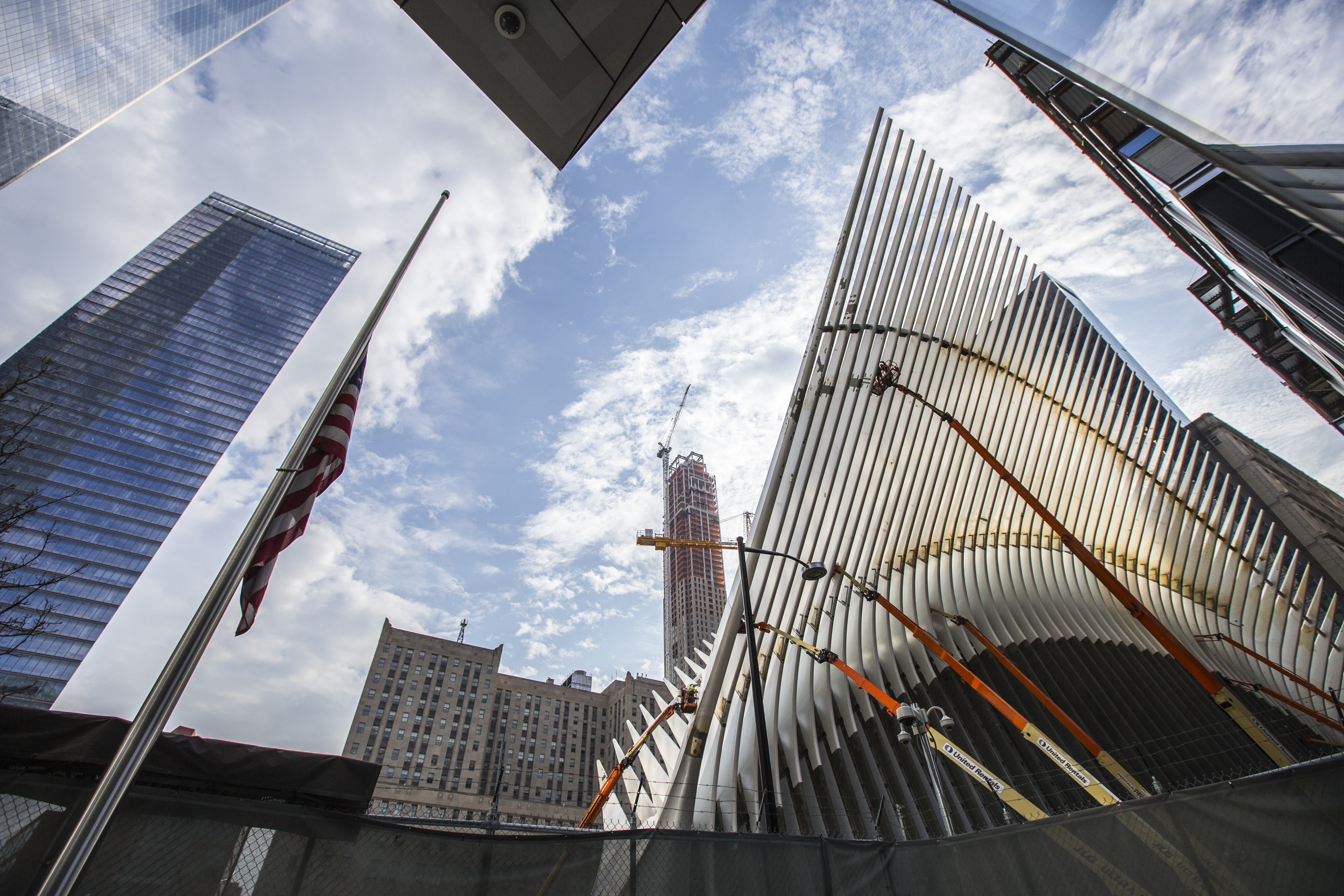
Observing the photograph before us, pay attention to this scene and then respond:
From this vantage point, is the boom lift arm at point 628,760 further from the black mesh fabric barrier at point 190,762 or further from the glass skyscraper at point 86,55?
the glass skyscraper at point 86,55

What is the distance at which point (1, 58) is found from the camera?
59.8 ft

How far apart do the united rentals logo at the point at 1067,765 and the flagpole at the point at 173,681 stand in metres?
17.0

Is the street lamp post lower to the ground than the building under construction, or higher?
lower

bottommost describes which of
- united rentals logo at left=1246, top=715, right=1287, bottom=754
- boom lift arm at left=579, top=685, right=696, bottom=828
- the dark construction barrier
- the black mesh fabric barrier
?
the dark construction barrier

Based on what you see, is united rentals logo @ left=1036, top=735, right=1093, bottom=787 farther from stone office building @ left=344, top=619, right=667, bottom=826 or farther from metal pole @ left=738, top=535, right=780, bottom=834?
stone office building @ left=344, top=619, right=667, bottom=826

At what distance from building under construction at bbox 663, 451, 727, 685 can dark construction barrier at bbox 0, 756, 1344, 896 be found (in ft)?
307

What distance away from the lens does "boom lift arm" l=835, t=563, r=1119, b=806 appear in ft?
46.6

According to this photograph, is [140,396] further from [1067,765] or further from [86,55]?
[1067,765]

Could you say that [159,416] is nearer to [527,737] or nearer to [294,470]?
[527,737]

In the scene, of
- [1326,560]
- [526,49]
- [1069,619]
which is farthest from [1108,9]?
[1326,560]

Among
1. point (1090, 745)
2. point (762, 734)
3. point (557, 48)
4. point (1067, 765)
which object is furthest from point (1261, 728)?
point (557, 48)

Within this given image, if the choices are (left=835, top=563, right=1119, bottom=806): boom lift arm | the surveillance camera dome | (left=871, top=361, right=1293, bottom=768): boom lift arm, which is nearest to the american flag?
the surveillance camera dome

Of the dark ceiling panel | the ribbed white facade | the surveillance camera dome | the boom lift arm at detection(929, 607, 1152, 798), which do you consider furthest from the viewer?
the ribbed white facade

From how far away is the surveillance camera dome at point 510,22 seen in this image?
4867 millimetres
